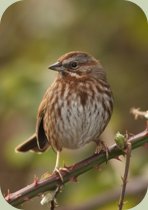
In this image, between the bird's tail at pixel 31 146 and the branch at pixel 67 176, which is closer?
the branch at pixel 67 176

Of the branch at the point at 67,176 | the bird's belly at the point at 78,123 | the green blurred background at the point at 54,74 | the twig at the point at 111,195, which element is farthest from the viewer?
the bird's belly at the point at 78,123

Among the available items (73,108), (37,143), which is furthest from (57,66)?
(73,108)

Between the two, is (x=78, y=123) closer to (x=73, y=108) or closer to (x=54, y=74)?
(x=73, y=108)

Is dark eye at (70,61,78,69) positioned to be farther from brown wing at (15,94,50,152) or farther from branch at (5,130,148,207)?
branch at (5,130,148,207)

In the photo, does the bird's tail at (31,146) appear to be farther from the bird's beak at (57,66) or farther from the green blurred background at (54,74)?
the bird's beak at (57,66)

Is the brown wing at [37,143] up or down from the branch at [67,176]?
up

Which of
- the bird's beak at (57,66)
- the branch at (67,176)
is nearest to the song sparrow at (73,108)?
the bird's beak at (57,66)
